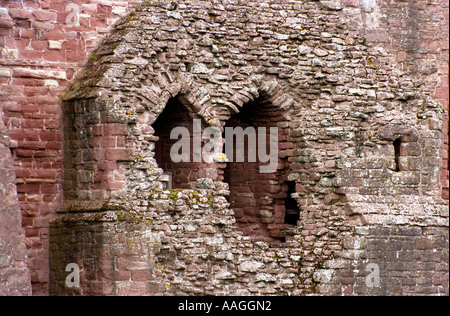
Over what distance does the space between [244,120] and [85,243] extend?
3.33 metres

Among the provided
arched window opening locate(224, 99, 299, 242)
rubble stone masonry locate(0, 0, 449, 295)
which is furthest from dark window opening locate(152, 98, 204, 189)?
arched window opening locate(224, 99, 299, 242)

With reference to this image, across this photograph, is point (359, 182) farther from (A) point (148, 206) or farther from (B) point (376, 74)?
(A) point (148, 206)

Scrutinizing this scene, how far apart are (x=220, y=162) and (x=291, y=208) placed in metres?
1.66

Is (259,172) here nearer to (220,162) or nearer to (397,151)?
(220,162)

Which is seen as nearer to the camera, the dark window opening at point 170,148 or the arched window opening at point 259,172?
the dark window opening at point 170,148

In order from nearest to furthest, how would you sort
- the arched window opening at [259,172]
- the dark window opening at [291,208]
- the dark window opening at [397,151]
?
the dark window opening at [397,151]
the arched window opening at [259,172]
the dark window opening at [291,208]

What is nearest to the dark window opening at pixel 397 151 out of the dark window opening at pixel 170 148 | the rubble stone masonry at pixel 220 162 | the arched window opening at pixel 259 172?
the rubble stone masonry at pixel 220 162

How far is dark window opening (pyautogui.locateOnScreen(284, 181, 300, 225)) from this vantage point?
16547 millimetres

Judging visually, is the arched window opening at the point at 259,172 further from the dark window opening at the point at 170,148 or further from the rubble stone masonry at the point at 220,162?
the dark window opening at the point at 170,148

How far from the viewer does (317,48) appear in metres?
16.1

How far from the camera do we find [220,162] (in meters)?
15.6

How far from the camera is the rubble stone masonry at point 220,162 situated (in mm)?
14703

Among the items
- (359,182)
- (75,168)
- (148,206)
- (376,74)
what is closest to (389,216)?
(359,182)

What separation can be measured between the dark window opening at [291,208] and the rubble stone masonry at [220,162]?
54mm
